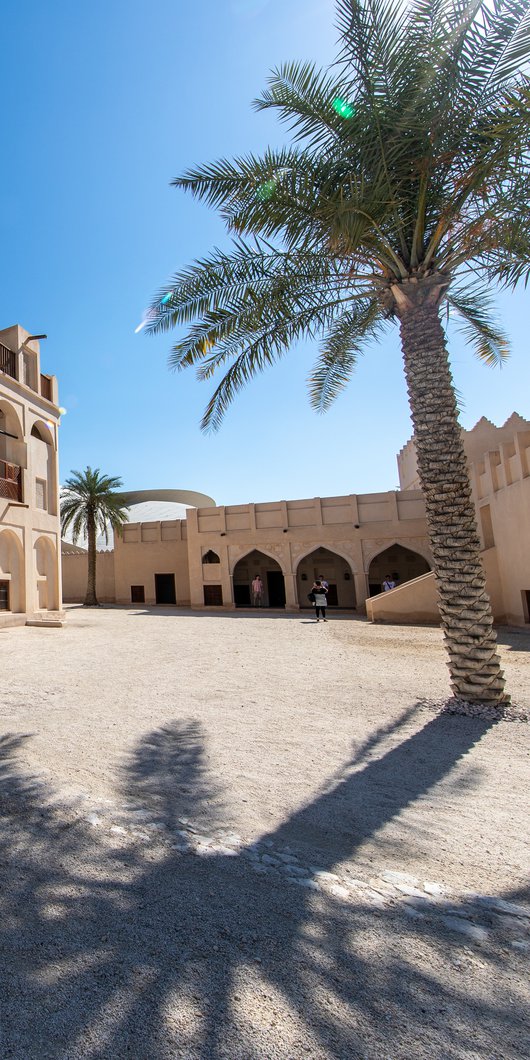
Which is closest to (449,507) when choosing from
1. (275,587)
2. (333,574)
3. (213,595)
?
(213,595)

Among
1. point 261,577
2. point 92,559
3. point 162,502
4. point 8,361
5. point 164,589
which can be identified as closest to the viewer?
point 8,361

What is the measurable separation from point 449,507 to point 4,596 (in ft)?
49.6

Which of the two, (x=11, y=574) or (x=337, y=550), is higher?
(x=337, y=550)

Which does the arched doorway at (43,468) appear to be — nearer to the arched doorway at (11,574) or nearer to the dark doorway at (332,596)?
the arched doorway at (11,574)

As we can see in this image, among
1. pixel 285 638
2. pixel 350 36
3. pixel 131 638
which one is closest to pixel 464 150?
pixel 350 36

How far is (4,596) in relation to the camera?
1630 centimetres

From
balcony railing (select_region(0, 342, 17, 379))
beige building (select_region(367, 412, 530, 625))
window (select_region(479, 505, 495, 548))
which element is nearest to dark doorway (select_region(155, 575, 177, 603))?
balcony railing (select_region(0, 342, 17, 379))

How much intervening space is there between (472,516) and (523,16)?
547cm

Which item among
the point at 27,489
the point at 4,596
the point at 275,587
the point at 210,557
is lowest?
the point at 275,587

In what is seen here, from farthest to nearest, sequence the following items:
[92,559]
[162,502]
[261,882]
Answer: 1. [162,502]
2. [92,559]
3. [261,882]

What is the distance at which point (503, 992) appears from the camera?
1822mm

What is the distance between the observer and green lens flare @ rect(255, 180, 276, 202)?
6.25 meters

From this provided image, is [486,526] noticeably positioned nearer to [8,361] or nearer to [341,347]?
[341,347]

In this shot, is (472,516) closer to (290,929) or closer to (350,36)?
(290,929)
